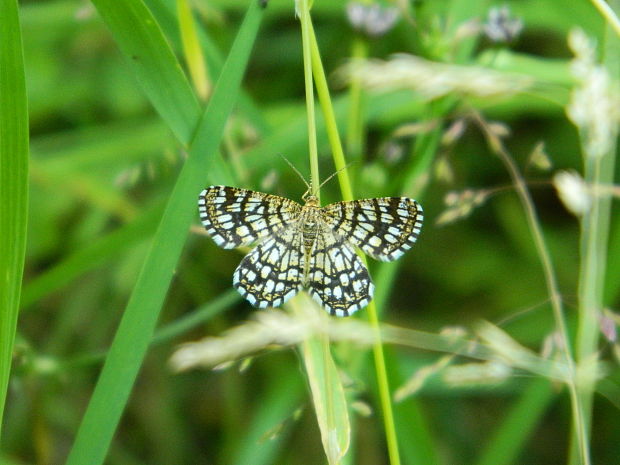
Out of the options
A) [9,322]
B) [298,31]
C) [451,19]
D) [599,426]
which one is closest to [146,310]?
[9,322]

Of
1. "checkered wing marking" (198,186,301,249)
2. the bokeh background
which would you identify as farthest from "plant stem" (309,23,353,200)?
the bokeh background

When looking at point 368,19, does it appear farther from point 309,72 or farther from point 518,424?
point 518,424

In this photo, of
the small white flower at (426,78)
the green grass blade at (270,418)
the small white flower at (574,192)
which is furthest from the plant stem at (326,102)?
the green grass blade at (270,418)

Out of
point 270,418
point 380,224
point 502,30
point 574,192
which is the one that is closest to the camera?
point 574,192

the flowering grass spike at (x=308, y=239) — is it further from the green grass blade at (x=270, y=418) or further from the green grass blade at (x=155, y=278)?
the green grass blade at (x=270, y=418)

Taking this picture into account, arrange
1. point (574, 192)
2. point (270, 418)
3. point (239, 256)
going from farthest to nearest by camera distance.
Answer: point (239, 256) < point (270, 418) < point (574, 192)

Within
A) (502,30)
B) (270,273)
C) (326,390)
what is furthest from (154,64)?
(502,30)

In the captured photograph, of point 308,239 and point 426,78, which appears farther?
point 308,239
